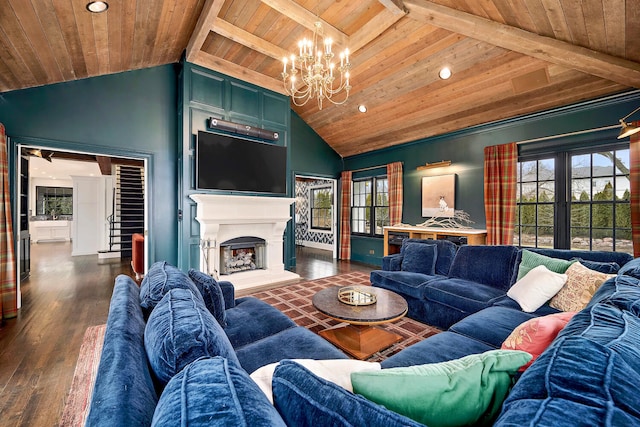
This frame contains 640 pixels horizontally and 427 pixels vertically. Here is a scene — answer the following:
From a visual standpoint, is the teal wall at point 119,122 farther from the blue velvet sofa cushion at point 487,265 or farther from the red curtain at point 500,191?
the red curtain at point 500,191

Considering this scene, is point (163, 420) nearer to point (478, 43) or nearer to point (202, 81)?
point (478, 43)

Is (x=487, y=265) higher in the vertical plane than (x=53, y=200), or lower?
lower

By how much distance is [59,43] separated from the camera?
2.73m

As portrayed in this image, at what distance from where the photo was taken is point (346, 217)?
7059 millimetres

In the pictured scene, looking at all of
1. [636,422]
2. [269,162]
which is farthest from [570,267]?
[269,162]

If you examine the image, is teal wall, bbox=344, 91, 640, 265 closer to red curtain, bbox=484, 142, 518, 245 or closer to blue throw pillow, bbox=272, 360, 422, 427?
red curtain, bbox=484, 142, 518, 245

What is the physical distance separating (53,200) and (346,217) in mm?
11532

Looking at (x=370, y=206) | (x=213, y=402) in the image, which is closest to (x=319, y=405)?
(x=213, y=402)

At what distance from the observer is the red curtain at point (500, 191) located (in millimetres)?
4383

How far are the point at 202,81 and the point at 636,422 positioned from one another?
5094 millimetres

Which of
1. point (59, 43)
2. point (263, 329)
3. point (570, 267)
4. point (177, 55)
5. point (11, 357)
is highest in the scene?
point (177, 55)

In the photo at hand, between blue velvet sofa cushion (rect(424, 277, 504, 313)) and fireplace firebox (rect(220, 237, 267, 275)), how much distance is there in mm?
3074

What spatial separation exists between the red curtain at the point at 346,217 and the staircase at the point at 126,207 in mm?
5138

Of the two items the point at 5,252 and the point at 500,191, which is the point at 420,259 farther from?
the point at 5,252
